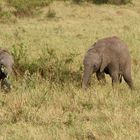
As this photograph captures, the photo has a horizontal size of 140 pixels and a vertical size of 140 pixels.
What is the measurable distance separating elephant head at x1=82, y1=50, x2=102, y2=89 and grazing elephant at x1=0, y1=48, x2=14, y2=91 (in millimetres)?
1280

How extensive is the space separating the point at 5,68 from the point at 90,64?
57.0 inches

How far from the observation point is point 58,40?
1539 cm

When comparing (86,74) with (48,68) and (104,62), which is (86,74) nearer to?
(104,62)

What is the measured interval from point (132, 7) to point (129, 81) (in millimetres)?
15934

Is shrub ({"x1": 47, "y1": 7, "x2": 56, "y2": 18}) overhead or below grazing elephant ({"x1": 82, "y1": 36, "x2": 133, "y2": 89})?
below

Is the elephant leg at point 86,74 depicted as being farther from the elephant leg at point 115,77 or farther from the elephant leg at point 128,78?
the elephant leg at point 128,78

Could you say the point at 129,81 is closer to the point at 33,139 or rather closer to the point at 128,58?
the point at 128,58

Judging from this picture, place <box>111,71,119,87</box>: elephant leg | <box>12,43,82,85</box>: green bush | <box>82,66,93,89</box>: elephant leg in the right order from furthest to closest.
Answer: <box>12,43,82,85</box>: green bush → <box>111,71,119,87</box>: elephant leg → <box>82,66,93,89</box>: elephant leg

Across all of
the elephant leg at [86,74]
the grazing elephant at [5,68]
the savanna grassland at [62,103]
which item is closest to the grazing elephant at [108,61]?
the elephant leg at [86,74]

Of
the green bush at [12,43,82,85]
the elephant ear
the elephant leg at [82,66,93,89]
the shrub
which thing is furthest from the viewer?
the shrub

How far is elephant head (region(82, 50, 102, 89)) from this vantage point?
27.8 feet

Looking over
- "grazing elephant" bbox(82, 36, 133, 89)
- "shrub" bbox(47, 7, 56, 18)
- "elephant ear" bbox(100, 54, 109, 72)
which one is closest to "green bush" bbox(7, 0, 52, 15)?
"shrub" bbox(47, 7, 56, 18)

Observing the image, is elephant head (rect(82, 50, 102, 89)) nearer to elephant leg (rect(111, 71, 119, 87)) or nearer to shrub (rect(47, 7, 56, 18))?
elephant leg (rect(111, 71, 119, 87))

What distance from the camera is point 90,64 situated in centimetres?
846
